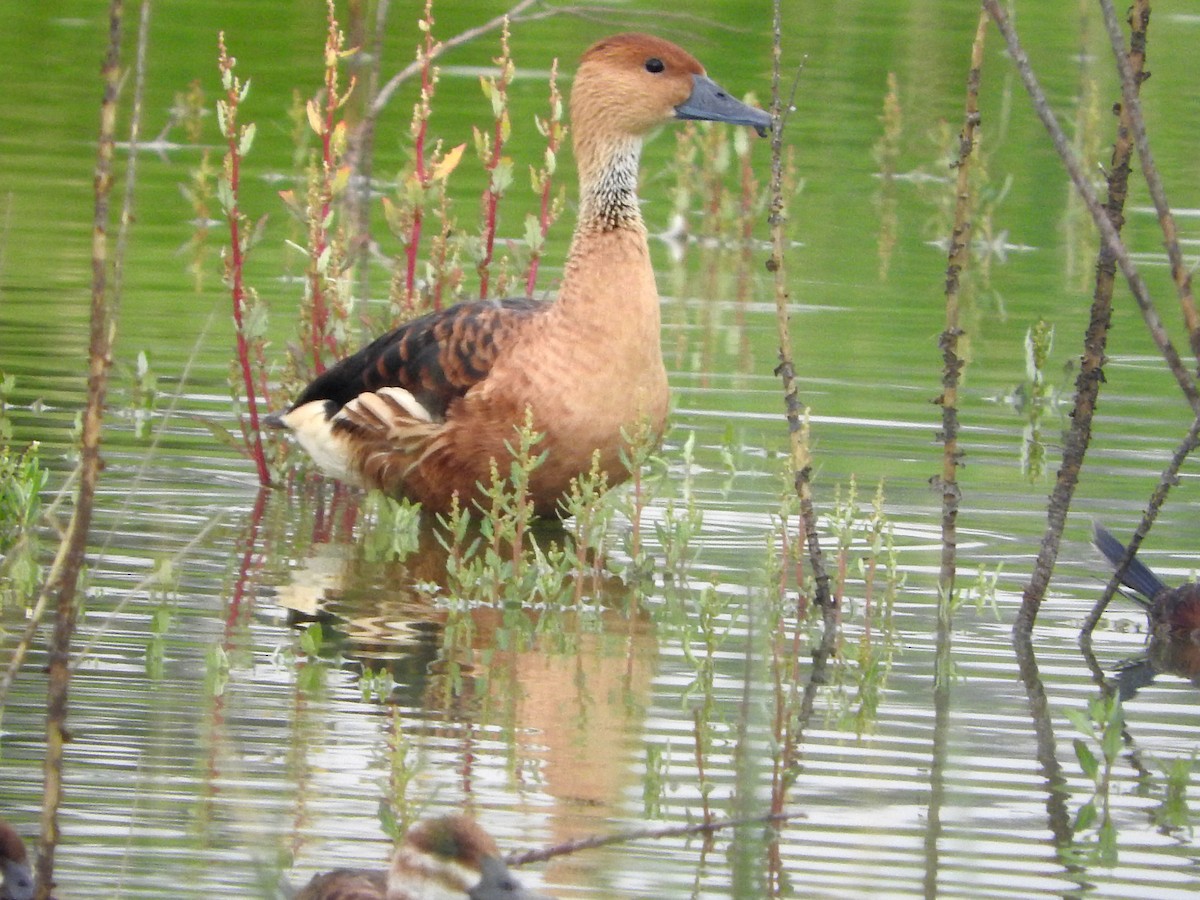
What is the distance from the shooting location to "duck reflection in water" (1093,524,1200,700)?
699 centimetres

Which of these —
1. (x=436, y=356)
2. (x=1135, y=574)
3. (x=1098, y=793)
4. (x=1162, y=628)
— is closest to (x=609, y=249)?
(x=436, y=356)

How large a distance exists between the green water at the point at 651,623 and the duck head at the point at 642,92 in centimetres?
26

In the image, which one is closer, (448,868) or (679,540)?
(448,868)

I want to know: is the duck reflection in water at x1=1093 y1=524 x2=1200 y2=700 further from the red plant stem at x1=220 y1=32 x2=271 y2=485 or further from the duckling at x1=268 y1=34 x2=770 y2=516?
the red plant stem at x1=220 y1=32 x2=271 y2=485

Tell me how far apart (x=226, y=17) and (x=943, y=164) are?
8086 mm

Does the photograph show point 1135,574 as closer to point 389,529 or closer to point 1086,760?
point 1086,760

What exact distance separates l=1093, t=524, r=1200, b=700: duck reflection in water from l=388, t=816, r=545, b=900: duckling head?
299 cm

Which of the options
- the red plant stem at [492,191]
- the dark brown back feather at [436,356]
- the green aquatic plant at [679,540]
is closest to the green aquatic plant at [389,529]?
the dark brown back feather at [436,356]

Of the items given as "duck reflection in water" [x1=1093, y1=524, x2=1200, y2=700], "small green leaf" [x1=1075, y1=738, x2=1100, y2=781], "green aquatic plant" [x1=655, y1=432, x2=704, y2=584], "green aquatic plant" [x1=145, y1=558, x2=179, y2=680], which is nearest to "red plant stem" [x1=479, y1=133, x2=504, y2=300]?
"green aquatic plant" [x1=655, y1=432, x2=704, y2=584]

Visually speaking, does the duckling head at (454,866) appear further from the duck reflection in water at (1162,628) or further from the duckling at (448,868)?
the duck reflection in water at (1162,628)

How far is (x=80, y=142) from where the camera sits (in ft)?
53.9

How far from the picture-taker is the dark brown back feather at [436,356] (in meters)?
8.34

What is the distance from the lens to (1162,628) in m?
7.27

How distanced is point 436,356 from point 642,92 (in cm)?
127
